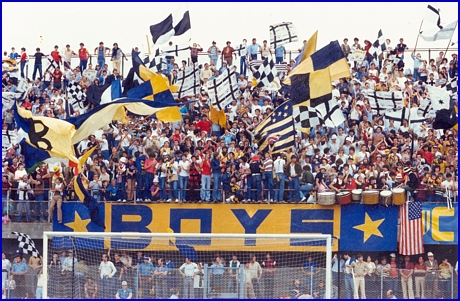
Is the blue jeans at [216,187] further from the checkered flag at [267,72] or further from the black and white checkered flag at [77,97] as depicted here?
the black and white checkered flag at [77,97]

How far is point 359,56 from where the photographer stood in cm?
3091

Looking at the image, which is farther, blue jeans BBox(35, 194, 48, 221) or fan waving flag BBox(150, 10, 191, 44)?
fan waving flag BBox(150, 10, 191, 44)

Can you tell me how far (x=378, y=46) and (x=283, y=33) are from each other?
2.98 metres

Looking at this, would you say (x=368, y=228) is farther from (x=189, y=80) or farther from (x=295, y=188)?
(x=189, y=80)

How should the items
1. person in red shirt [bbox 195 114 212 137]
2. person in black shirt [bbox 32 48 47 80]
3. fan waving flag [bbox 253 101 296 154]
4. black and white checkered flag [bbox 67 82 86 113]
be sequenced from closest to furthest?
1. fan waving flag [bbox 253 101 296 154]
2. person in red shirt [bbox 195 114 212 137]
3. black and white checkered flag [bbox 67 82 86 113]
4. person in black shirt [bbox 32 48 47 80]

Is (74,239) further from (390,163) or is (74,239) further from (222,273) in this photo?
(390,163)

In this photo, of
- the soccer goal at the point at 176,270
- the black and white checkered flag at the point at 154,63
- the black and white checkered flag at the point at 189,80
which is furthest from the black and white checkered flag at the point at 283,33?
the soccer goal at the point at 176,270

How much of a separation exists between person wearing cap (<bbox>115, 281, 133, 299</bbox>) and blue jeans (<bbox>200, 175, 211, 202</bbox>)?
461 centimetres

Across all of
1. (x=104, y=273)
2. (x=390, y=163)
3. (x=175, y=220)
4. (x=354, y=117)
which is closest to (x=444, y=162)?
(x=390, y=163)

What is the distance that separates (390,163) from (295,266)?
3.80 m

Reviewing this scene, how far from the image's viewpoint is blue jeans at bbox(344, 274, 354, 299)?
67.2 ft

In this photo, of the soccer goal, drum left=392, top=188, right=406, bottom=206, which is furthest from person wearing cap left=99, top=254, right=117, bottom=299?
drum left=392, top=188, right=406, bottom=206

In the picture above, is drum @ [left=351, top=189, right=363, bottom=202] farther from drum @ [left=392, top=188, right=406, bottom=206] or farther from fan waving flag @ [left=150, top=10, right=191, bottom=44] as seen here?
fan waving flag @ [left=150, top=10, right=191, bottom=44]

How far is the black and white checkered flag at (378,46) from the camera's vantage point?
102 feet
